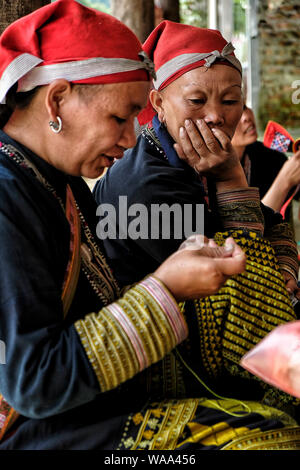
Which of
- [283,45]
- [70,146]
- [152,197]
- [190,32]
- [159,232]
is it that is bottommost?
[283,45]

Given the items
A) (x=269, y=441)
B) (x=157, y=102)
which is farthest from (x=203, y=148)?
(x=269, y=441)

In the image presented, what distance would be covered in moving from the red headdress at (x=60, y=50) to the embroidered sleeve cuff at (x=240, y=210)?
876 millimetres

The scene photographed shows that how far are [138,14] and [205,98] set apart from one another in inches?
151

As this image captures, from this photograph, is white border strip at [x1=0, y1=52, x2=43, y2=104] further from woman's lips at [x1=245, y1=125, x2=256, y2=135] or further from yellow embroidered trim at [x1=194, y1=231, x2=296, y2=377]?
woman's lips at [x1=245, y1=125, x2=256, y2=135]

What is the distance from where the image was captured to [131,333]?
132 centimetres

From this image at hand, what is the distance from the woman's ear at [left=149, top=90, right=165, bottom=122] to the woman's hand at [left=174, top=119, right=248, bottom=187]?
7.2 inches

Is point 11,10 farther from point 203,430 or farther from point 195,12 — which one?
point 195,12

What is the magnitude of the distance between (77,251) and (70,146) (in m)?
0.31

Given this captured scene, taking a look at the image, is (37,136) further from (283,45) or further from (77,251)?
(283,45)

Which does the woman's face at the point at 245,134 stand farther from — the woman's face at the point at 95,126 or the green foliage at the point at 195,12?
the green foliage at the point at 195,12

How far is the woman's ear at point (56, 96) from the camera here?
56.5 inches

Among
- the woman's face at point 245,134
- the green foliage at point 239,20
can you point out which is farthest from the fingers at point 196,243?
the green foliage at point 239,20
